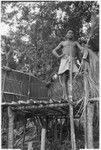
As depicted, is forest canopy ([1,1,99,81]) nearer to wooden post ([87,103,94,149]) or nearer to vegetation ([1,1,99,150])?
vegetation ([1,1,99,150])

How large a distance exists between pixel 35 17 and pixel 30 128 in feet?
16.5

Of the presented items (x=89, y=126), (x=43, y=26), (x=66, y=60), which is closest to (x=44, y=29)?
(x=43, y=26)

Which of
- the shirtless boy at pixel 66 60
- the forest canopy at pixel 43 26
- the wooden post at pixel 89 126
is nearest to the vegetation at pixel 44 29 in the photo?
the forest canopy at pixel 43 26

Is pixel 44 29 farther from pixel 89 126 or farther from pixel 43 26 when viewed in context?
pixel 89 126

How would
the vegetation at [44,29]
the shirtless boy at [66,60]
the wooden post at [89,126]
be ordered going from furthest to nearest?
the vegetation at [44,29] → the shirtless boy at [66,60] → the wooden post at [89,126]

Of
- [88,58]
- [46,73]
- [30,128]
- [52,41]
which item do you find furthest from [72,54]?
[30,128]

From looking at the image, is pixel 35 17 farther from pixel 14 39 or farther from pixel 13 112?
pixel 13 112

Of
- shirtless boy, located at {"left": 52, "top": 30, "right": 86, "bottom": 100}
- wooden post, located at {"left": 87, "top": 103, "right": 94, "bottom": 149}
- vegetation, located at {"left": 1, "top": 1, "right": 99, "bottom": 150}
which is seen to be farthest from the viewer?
vegetation, located at {"left": 1, "top": 1, "right": 99, "bottom": 150}

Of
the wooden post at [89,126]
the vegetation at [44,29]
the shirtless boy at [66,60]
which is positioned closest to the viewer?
the wooden post at [89,126]

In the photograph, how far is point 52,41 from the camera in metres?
9.59

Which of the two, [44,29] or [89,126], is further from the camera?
[44,29]

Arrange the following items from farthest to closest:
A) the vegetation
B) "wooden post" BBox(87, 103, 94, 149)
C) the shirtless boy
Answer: the vegetation → the shirtless boy → "wooden post" BBox(87, 103, 94, 149)

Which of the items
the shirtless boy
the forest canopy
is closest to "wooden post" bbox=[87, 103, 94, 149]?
the shirtless boy

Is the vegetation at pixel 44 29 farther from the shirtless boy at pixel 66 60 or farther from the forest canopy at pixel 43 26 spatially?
the shirtless boy at pixel 66 60
